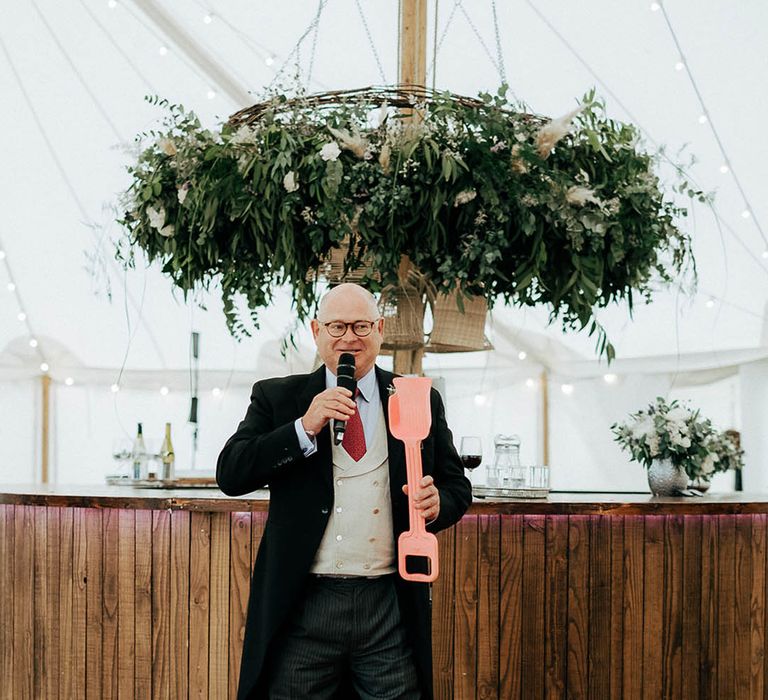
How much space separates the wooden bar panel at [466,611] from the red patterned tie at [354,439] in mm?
1182

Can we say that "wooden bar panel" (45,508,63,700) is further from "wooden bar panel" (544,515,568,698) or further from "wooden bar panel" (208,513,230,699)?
"wooden bar panel" (544,515,568,698)

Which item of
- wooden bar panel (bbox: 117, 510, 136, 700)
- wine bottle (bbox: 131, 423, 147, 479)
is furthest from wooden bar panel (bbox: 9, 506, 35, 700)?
wine bottle (bbox: 131, 423, 147, 479)

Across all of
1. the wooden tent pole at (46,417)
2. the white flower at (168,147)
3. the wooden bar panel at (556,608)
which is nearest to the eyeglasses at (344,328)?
the white flower at (168,147)

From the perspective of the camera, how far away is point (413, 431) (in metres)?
1.89

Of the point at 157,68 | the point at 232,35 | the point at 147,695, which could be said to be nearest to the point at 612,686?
the point at 147,695

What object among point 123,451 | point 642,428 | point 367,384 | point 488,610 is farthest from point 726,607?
point 123,451

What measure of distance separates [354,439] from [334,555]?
232 millimetres

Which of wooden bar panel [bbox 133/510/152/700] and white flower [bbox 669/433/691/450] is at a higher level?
white flower [bbox 669/433/691/450]

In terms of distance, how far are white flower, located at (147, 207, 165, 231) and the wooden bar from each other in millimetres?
934

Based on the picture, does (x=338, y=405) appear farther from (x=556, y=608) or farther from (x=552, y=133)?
(x=556, y=608)

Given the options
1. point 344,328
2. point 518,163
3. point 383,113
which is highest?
point 383,113

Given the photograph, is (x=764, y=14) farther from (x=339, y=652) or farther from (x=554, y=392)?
(x=339, y=652)

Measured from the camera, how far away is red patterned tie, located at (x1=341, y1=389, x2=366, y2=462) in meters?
2.04

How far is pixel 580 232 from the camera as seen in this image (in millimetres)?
2445
